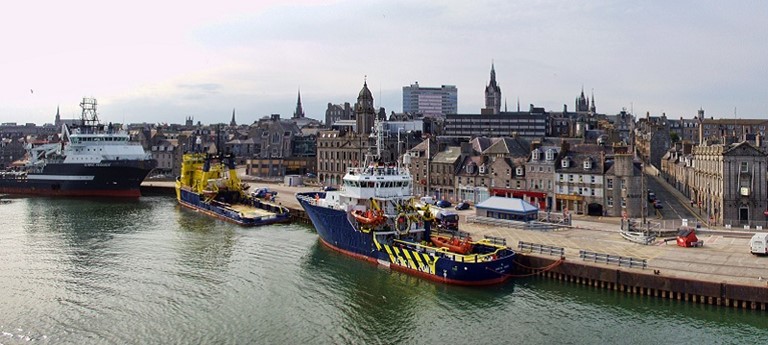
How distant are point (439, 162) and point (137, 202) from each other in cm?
4268

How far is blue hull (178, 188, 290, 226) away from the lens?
6877 cm

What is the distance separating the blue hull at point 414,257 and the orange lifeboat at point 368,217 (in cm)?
81

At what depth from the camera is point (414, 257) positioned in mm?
43906

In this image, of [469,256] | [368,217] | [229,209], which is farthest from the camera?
[229,209]

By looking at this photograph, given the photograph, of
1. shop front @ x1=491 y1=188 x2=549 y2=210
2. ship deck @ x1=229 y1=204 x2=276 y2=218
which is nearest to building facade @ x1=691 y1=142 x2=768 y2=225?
shop front @ x1=491 y1=188 x2=549 y2=210

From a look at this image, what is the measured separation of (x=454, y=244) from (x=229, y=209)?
36306 millimetres

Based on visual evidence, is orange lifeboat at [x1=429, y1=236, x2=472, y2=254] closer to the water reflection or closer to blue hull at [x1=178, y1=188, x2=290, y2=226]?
the water reflection

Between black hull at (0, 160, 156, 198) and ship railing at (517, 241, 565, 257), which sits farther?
black hull at (0, 160, 156, 198)

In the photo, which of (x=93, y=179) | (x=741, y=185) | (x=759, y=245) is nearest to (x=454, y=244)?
(x=759, y=245)

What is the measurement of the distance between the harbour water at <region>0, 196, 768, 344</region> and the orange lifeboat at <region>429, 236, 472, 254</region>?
3.38 m

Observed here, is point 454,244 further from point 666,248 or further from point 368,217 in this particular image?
point 666,248

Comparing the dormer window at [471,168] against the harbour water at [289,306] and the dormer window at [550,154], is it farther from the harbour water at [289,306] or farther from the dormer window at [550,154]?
the harbour water at [289,306]

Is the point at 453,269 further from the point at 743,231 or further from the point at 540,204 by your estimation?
the point at 540,204

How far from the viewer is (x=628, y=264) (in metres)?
40.0
